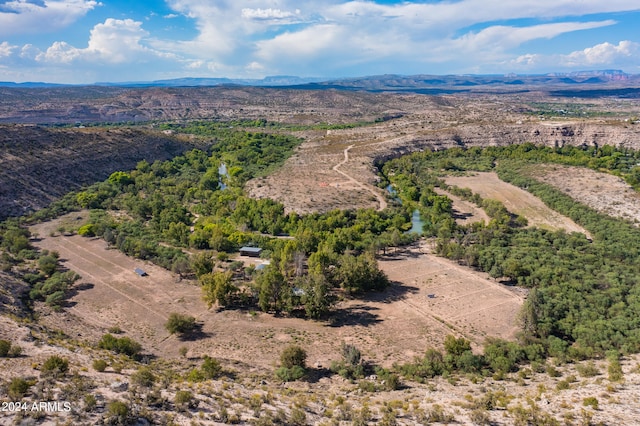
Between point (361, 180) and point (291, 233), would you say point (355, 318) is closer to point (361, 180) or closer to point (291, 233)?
point (291, 233)

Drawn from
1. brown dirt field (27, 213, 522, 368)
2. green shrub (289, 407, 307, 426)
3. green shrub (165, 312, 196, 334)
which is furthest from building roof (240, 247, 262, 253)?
green shrub (289, 407, 307, 426)

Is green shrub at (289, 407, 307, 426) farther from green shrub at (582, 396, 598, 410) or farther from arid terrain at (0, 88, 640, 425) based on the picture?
green shrub at (582, 396, 598, 410)

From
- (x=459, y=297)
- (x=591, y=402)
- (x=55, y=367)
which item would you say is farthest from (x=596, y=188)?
(x=55, y=367)

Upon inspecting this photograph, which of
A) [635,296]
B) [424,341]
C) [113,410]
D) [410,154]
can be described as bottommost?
[424,341]

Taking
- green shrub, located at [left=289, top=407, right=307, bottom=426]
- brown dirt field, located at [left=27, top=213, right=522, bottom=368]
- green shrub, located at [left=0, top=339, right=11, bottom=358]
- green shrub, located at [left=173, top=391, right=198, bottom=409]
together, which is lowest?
brown dirt field, located at [left=27, top=213, right=522, bottom=368]

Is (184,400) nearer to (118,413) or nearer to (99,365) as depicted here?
(118,413)

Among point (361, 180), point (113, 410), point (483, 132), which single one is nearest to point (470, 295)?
point (113, 410)
